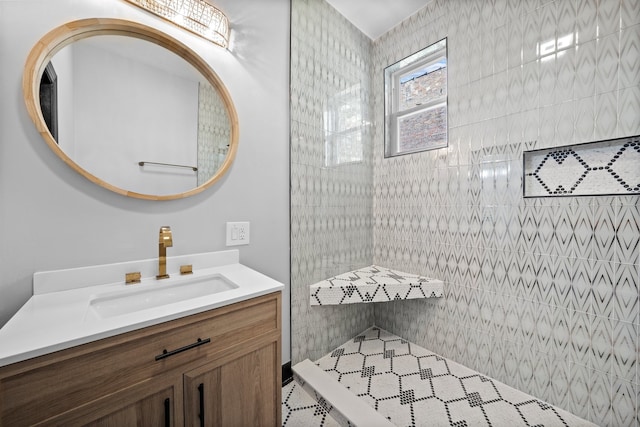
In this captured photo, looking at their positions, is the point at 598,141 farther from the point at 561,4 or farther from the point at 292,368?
the point at 292,368

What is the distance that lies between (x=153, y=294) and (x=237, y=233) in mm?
500

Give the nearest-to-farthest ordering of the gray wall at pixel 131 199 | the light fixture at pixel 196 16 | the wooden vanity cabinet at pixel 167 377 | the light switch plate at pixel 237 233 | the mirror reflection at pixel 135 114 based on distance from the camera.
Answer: the wooden vanity cabinet at pixel 167 377 < the gray wall at pixel 131 199 < the mirror reflection at pixel 135 114 < the light fixture at pixel 196 16 < the light switch plate at pixel 237 233

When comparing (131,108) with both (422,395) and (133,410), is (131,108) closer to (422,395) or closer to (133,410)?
(133,410)

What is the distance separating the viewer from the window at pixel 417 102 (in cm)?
195

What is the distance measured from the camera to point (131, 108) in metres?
1.12

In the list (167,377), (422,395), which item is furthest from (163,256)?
(422,395)

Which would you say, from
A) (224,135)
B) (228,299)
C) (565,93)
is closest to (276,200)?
(224,135)

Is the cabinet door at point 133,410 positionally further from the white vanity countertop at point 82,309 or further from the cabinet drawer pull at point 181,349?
the white vanity countertop at point 82,309

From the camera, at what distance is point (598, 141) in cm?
127

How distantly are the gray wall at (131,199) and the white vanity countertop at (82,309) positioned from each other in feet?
0.16

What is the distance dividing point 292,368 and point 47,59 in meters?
1.98

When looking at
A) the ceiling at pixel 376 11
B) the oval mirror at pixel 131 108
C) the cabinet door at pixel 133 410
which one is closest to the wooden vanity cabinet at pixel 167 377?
the cabinet door at pixel 133 410

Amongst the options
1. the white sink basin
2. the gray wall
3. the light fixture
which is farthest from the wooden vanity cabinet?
the light fixture

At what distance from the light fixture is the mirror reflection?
0.15 meters
